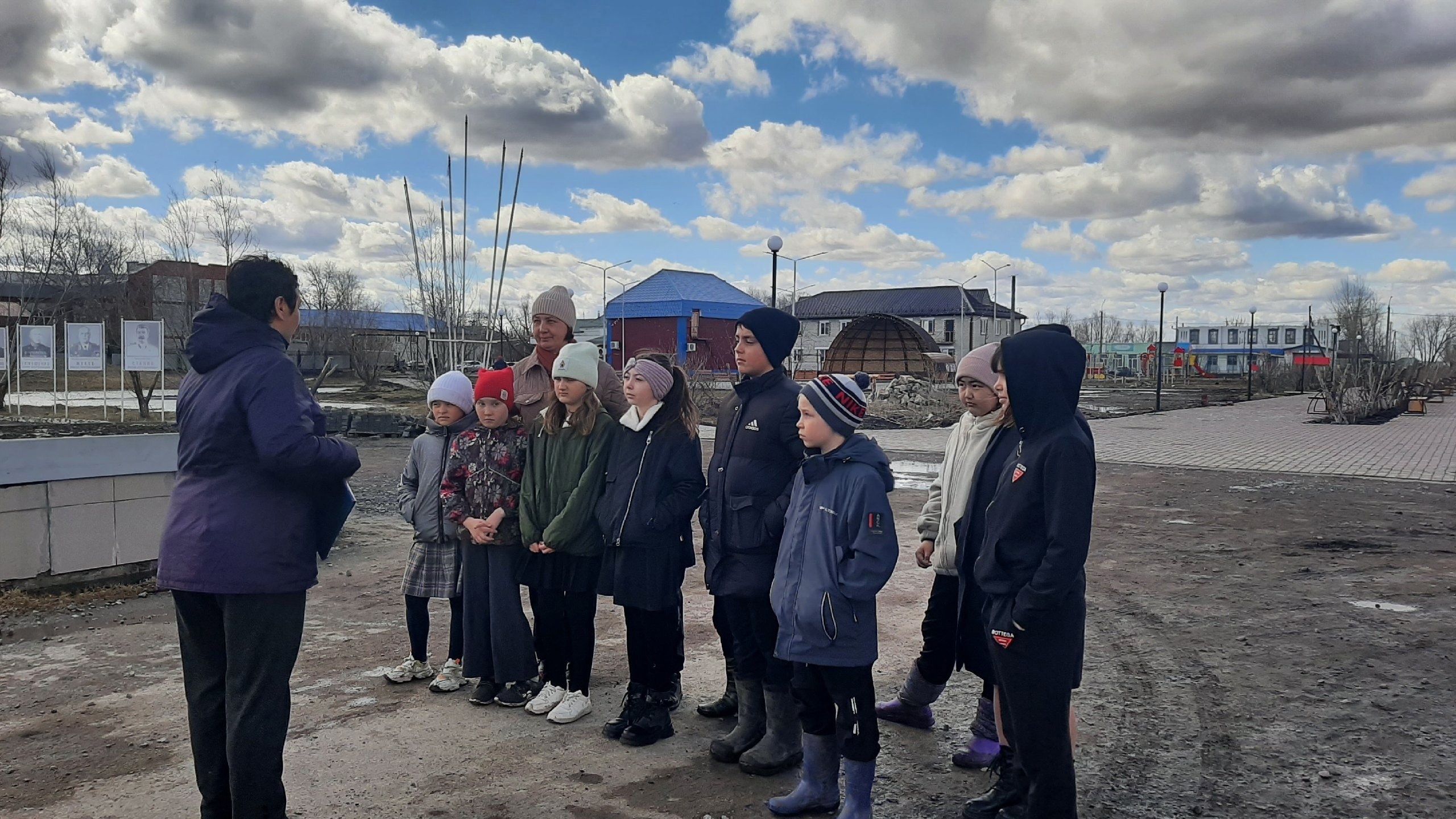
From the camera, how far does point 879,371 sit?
44.1 metres

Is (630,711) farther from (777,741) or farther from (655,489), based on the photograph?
(655,489)

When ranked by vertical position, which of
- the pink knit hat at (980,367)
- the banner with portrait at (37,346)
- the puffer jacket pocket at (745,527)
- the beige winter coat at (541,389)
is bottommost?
the puffer jacket pocket at (745,527)

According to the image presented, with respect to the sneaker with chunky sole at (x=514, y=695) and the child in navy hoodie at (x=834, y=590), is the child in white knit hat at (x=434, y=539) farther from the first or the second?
the child in navy hoodie at (x=834, y=590)

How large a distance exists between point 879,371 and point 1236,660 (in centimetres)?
3926

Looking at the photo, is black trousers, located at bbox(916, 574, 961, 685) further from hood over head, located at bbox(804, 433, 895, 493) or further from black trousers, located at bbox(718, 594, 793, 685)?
hood over head, located at bbox(804, 433, 895, 493)

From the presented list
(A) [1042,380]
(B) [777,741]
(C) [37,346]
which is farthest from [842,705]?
(C) [37,346]

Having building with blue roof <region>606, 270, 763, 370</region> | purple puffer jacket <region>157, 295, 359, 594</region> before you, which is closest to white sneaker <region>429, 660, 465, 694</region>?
purple puffer jacket <region>157, 295, 359, 594</region>

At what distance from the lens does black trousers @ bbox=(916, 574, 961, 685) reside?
4.13m

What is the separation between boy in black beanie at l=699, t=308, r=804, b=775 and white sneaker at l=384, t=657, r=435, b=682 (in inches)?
67.9

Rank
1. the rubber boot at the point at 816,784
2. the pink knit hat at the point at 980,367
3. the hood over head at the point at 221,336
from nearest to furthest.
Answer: the hood over head at the point at 221,336
the rubber boot at the point at 816,784
the pink knit hat at the point at 980,367

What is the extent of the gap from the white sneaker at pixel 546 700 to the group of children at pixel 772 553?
0.01m

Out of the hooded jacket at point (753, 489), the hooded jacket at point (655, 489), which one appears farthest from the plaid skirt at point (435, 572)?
the hooded jacket at point (753, 489)

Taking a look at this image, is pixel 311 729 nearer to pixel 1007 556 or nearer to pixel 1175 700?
pixel 1007 556

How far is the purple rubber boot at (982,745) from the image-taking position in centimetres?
384
